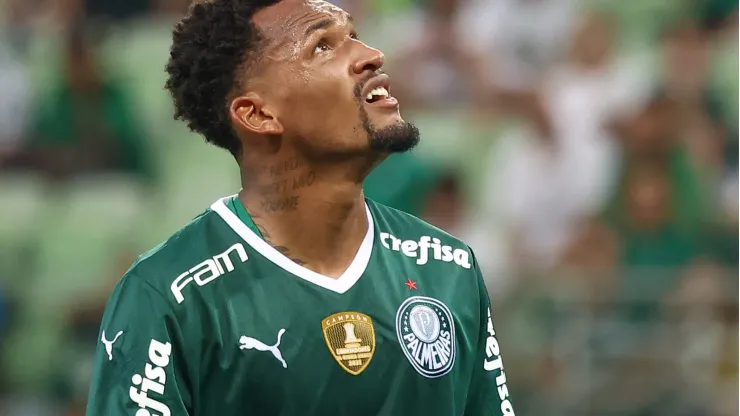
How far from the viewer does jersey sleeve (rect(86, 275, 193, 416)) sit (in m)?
2.41

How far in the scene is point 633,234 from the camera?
6145mm

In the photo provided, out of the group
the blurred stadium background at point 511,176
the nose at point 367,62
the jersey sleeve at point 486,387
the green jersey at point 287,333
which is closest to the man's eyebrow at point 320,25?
the nose at point 367,62

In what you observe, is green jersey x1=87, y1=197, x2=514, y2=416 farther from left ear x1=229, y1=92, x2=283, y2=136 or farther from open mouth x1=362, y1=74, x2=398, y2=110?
open mouth x1=362, y1=74, x2=398, y2=110

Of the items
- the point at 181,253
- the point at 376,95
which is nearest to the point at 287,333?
the point at 181,253

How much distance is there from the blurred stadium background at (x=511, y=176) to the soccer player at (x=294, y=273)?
117 inches

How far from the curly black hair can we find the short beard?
0.31 metres

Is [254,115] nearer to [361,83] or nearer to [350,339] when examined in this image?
[361,83]

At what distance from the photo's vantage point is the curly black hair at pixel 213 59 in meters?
2.77

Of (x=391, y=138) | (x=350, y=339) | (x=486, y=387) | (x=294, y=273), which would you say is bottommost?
(x=486, y=387)

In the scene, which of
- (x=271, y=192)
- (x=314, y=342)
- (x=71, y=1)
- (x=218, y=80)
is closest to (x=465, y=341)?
(x=314, y=342)

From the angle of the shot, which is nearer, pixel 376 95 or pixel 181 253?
pixel 181 253

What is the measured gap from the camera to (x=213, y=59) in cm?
279

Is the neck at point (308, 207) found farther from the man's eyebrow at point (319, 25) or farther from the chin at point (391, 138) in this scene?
the man's eyebrow at point (319, 25)

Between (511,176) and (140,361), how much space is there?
4409 millimetres
